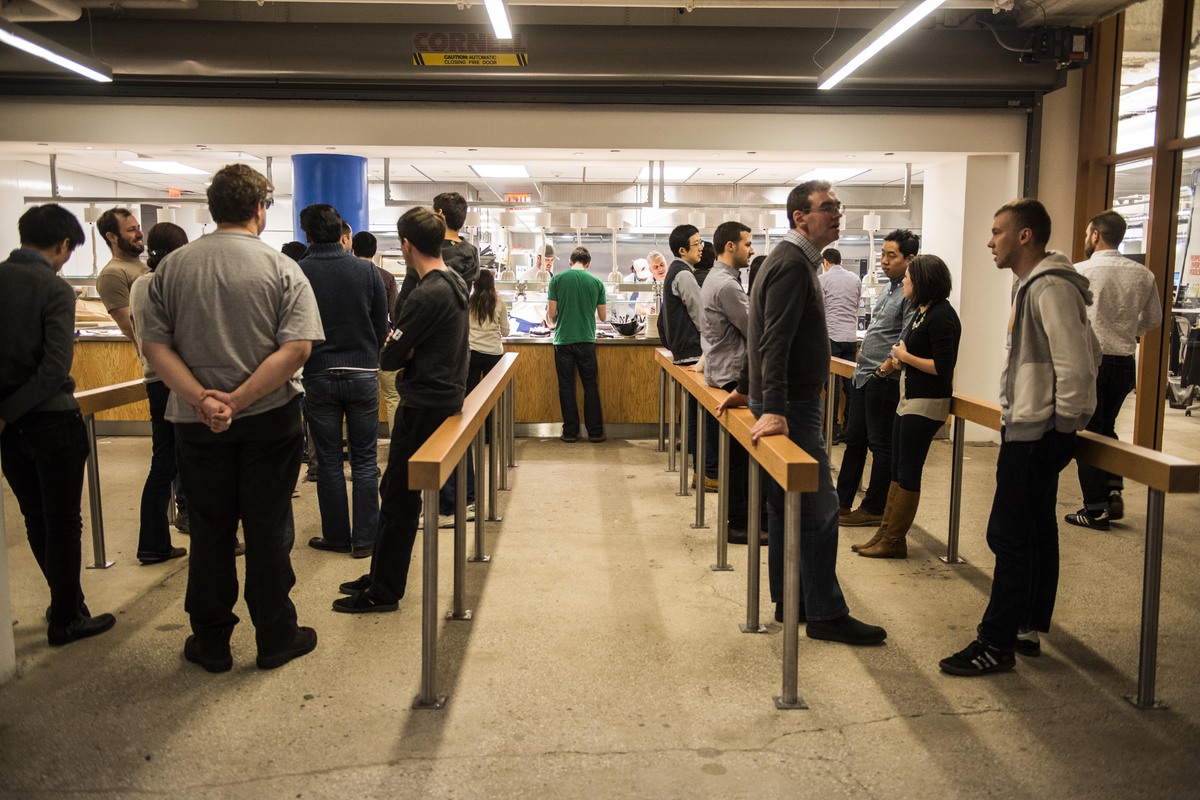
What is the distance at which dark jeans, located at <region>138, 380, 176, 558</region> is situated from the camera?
403 cm

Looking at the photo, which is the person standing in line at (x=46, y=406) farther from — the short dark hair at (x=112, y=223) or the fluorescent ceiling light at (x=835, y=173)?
the fluorescent ceiling light at (x=835, y=173)

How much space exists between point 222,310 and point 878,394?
309 centimetres

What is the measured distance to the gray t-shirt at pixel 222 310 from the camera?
2.78 metres

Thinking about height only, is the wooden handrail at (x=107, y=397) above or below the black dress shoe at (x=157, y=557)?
above

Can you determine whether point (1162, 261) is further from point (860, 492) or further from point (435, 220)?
point (435, 220)

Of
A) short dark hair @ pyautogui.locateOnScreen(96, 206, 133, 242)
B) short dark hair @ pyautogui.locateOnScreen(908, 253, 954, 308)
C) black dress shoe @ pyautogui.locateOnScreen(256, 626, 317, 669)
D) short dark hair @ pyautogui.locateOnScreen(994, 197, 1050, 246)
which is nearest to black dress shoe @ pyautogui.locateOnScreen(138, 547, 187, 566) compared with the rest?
black dress shoe @ pyautogui.locateOnScreen(256, 626, 317, 669)

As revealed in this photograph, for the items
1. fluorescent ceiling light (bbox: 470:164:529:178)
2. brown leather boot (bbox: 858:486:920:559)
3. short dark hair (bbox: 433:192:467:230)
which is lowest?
brown leather boot (bbox: 858:486:920:559)

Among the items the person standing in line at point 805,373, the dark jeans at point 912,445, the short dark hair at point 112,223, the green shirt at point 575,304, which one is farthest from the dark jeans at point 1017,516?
the green shirt at point 575,304

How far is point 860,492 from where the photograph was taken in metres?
5.79

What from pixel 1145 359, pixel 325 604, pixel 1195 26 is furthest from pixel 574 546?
pixel 1195 26

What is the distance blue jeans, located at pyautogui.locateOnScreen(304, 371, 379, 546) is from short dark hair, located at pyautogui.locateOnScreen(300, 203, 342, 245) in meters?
0.57

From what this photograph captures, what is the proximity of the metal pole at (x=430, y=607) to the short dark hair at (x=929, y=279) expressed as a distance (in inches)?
95.1

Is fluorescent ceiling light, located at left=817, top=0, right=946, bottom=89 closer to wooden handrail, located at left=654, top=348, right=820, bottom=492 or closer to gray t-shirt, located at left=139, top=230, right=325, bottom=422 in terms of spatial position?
wooden handrail, located at left=654, top=348, right=820, bottom=492

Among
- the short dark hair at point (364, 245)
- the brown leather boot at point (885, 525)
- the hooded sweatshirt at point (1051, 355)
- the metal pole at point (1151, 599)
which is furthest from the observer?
the short dark hair at point (364, 245)
